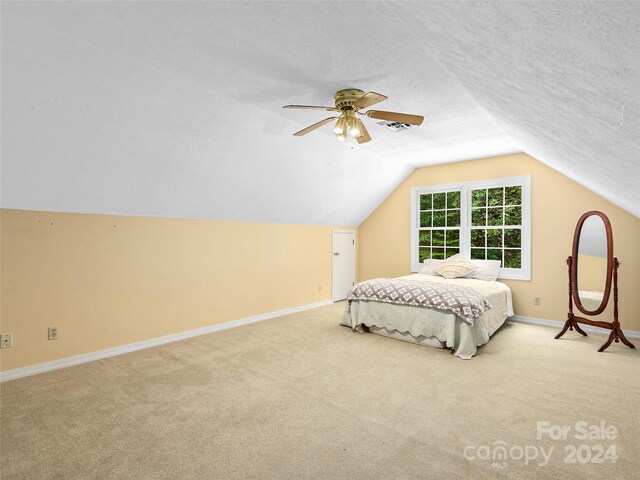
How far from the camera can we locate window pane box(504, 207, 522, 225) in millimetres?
5219

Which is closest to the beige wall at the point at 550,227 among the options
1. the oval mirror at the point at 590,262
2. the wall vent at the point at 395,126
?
the oval mirror at the point at 590,262

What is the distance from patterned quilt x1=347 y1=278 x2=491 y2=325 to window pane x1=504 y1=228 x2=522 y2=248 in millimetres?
1714

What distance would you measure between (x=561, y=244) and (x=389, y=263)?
2.70 meters

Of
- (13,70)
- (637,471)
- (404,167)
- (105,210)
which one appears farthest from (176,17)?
(404,167)

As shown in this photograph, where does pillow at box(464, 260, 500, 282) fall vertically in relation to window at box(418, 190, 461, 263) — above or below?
below

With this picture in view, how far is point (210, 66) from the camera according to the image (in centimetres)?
264

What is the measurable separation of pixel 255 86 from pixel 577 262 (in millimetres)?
4346

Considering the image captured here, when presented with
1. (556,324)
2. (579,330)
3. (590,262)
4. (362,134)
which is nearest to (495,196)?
(590,262)

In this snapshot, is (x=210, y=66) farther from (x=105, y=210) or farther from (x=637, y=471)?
(x=637, y=471)

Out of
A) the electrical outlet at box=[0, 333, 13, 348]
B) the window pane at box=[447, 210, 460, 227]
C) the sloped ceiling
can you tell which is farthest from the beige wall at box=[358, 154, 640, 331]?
the electrical outlet at box=[0, 333, 13, 348]

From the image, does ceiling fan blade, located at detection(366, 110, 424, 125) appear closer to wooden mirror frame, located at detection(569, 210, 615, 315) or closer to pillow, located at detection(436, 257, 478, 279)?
wooden mirror frame, located at detection(569, 210, 615, 315)

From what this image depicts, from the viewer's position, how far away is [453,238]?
5.86 meters

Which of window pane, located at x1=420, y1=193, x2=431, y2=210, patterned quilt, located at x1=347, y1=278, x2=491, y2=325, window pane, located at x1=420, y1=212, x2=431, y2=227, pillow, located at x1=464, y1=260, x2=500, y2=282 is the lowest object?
patterned quilt, located at x1=347, y1=278, x2=491, y2=325

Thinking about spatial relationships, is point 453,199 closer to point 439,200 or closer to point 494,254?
point 439,200
